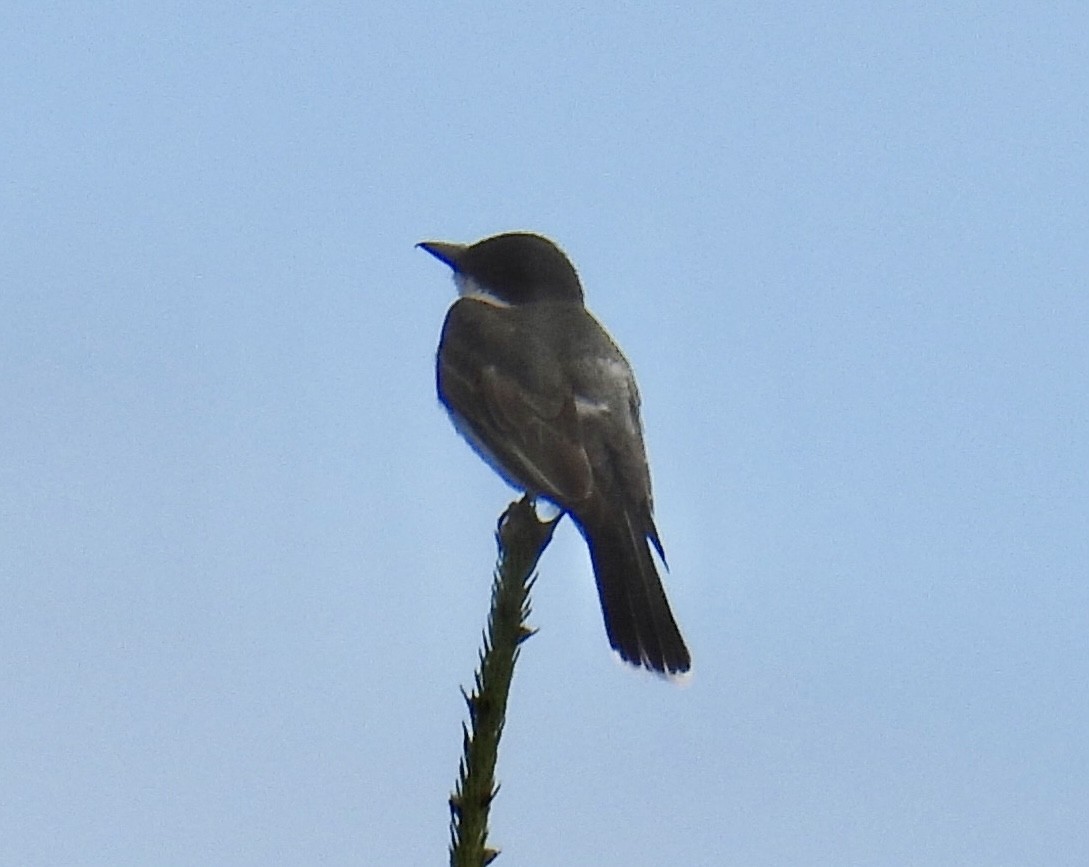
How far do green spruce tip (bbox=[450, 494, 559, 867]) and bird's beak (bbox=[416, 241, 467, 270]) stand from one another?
4.80m

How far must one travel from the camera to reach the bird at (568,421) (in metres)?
5.99

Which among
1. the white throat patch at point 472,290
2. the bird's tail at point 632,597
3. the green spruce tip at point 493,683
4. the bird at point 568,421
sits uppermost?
the white throat patch at point 472,290

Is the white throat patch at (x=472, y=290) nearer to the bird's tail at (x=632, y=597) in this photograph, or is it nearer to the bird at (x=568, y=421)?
the bird at (x=568, y=421)

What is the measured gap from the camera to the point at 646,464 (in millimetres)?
6996

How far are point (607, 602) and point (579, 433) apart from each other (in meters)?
1.12

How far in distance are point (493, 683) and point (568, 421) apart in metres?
3.60

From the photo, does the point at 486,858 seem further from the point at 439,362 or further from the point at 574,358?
the point at 439,362

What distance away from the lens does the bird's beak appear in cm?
903

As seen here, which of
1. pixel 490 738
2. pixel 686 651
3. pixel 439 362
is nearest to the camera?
pixel 490 738

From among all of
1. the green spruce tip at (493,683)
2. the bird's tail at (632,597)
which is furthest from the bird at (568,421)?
the green spruce tip at (493,683)

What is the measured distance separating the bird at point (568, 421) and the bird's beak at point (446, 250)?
44cm

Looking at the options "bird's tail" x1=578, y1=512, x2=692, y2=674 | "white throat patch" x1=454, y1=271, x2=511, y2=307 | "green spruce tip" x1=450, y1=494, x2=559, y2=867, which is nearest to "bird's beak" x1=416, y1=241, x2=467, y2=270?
"white throat patch" x1=454, y1=271, x2=511, y2=307

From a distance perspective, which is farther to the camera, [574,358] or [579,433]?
[574,358]

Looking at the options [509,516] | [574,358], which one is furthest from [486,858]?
[574,358]
